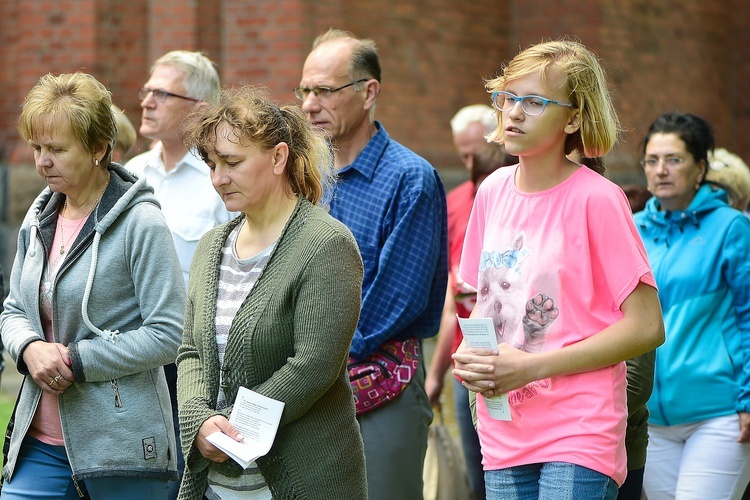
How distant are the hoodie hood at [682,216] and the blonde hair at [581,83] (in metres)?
1.55

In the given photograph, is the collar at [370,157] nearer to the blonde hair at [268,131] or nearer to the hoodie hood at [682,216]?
the blonde hair at [268,131]

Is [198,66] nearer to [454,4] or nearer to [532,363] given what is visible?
[532,363]

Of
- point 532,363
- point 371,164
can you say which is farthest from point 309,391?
point 371,164

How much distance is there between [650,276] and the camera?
345cm

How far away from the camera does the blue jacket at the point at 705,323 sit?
4.82 meters

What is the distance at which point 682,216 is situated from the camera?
5.05m

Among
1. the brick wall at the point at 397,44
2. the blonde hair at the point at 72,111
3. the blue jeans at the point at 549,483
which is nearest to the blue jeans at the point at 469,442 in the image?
the blue jeans at the point at 549,483

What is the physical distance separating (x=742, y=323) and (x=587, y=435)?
5.97 feet

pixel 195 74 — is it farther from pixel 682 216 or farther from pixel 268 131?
pixel 682 216

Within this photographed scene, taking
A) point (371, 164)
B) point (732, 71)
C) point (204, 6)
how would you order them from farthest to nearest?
point (732, 71) < point (204, 6) < point (371, 164)

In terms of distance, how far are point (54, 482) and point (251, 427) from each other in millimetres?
977

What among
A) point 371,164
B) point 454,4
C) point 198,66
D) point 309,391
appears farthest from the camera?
point 454,4

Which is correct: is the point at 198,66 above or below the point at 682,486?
above

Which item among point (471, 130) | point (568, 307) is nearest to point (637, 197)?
point (471, 130)
